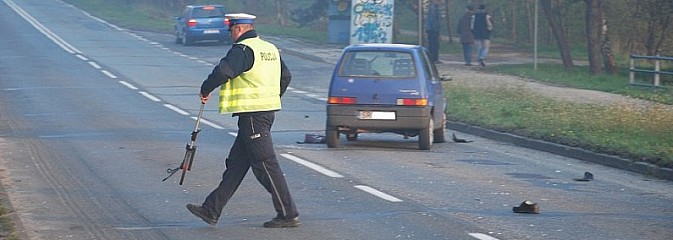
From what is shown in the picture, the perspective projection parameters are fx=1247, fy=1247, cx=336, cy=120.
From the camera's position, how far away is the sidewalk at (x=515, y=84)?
14.9m

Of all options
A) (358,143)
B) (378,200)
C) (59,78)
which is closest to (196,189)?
(378,200)

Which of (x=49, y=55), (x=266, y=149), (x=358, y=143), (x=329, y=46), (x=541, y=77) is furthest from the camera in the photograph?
(x=329, y=46)

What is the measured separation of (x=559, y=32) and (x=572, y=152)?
17.7 meters

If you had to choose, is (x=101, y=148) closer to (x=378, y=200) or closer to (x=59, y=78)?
(x=378, y=200)

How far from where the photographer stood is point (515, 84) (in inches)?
1092

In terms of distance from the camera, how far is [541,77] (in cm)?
2986

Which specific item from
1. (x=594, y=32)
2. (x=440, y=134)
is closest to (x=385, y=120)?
(x=440, y=134)

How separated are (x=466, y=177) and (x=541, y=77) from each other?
17026 millimetres

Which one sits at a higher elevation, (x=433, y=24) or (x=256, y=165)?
(x=256, y=165)

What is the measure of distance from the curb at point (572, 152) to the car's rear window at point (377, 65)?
213 centimetres

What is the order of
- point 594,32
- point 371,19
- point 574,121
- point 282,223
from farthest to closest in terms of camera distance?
point 371,19 < point 594,32 < point 574,121 < point 282,223

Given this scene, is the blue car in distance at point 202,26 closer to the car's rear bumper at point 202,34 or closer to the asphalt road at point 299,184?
the car's rear bumper at point 202,34

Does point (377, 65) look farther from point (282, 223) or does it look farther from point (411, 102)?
point (282, 223)

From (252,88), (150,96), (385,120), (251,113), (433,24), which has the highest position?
(252,88)
